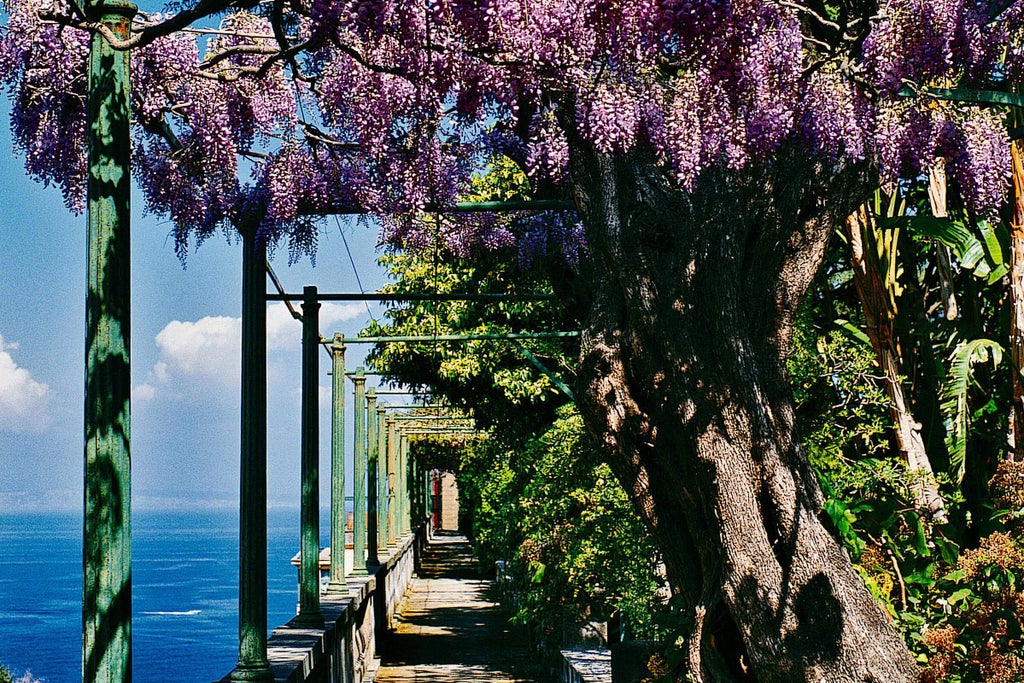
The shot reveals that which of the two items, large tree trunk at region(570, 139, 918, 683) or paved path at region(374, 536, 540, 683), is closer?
large tree trunk at region(570, 139, 918, 683)

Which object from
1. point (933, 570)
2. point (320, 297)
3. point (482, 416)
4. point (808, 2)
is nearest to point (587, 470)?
point (320, 297)

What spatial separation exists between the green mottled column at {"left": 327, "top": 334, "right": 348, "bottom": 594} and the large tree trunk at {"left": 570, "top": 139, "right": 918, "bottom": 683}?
311 inches

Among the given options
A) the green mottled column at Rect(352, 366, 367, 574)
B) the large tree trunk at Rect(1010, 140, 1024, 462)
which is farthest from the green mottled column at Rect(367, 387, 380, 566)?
the large tree trunk at Rect(1010, 140, 1024, 462)

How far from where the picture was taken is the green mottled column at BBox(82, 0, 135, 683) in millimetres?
3566

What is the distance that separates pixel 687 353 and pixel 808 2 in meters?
1.84

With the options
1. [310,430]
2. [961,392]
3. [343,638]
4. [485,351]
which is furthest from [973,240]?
[485,351]

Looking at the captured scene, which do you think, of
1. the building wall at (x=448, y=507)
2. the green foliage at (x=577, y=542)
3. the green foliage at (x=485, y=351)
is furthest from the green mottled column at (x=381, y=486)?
the building wall at (x=448, y=507)

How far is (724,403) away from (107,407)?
80.6 inches

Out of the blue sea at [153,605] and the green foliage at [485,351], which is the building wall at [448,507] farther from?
the green foliage at [485,351]

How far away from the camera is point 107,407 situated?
3.56 m

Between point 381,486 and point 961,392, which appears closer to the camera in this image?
point 961,392

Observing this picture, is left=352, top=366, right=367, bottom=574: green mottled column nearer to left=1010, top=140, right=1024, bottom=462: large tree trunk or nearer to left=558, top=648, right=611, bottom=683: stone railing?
left=558, top=648, right=611, bottom=683: stone railing

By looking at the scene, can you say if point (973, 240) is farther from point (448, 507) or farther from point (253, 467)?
point (448, 507)

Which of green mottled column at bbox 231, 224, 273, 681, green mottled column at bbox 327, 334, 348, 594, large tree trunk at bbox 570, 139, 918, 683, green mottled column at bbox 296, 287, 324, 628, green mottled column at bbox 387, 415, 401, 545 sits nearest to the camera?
large tree trunk at bbox 570, 139, 918, 683
